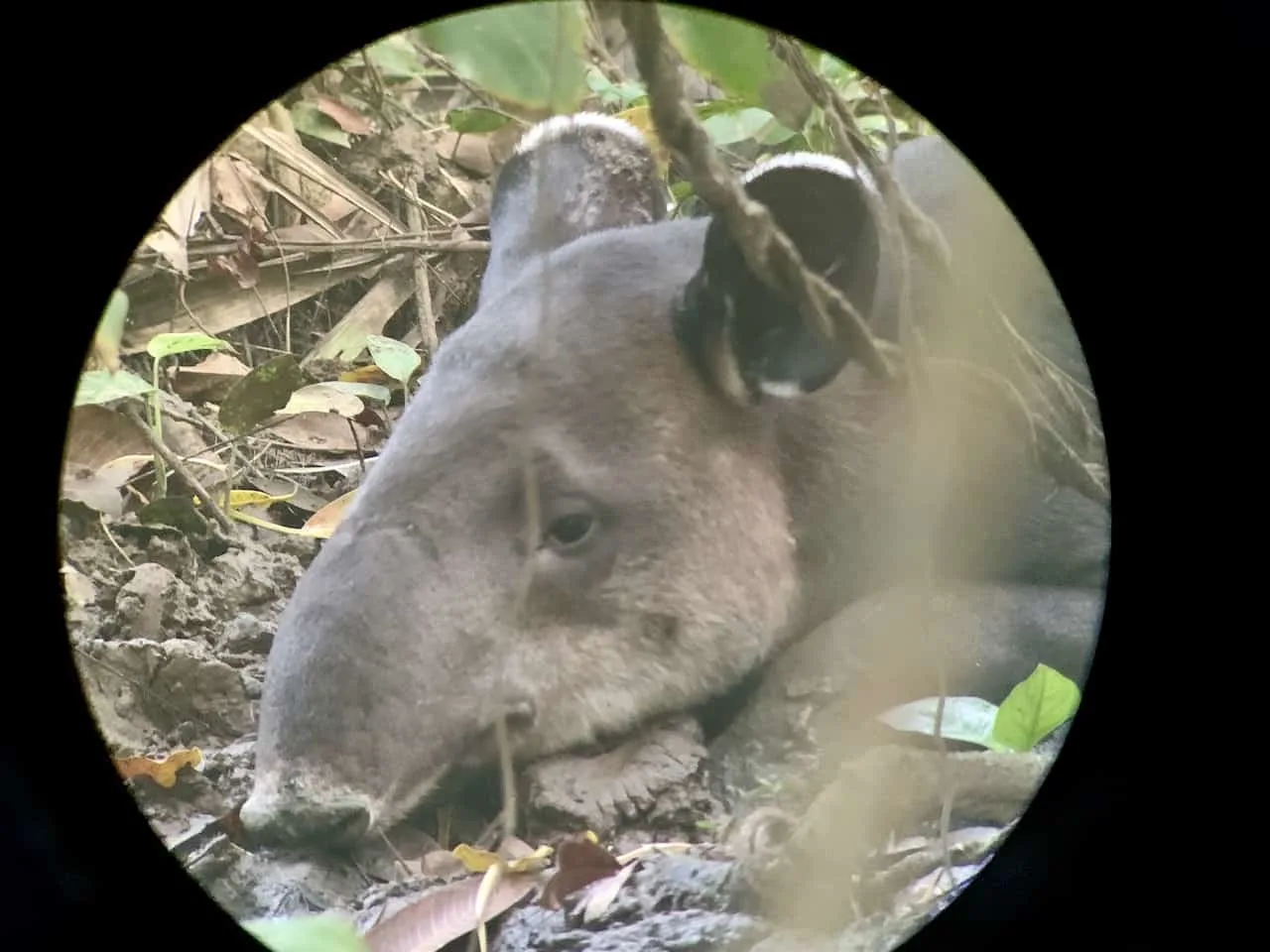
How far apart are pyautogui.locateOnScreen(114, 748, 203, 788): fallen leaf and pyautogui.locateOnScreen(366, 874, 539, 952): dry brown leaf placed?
0.16 meters

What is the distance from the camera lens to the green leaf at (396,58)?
1.99ft

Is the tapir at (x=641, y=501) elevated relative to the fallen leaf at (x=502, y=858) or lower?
elevated

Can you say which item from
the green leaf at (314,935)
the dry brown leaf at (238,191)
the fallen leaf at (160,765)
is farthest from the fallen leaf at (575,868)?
the dry brown leaf at (238,191)

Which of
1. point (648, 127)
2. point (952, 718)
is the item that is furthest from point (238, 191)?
point (952, 718)

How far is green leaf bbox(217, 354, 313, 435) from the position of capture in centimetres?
67

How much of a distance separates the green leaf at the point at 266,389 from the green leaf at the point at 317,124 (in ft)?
0.46

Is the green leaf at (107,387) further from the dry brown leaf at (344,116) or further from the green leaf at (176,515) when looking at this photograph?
the dry brown leaf at (344,116)

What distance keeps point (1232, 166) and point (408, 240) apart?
1.66ft

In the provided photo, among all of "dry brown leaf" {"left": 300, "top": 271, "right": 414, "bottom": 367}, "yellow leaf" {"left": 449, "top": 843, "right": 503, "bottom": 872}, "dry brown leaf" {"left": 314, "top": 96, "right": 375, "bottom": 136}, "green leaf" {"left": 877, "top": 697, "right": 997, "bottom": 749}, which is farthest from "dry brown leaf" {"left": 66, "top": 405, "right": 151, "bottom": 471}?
"green leaf" {"left": 877, "top": 697, "right": 997, "bottom": 749}

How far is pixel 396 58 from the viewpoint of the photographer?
2.02ft

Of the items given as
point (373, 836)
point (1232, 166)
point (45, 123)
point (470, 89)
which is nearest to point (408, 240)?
point (470, 89)

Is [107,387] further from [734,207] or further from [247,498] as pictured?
[734,207]

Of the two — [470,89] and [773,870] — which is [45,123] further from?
[773,870]

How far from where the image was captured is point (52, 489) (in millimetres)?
643
